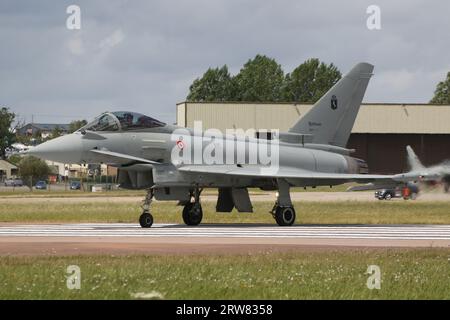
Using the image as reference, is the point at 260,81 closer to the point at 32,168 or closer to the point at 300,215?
the point at 32,168

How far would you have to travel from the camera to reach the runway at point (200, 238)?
58.8ft

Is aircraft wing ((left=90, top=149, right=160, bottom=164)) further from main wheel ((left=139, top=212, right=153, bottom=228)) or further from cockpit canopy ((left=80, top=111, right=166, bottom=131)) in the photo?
main wheel ((left=139, top=212, right=153, bottom=228))

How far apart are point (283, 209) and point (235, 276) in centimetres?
1304

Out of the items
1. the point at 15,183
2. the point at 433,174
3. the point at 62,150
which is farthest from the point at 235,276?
the point at 15,183

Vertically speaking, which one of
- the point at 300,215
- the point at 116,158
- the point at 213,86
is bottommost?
the point at 300,215

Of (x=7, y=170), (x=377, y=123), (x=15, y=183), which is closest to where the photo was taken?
(x=377, y=123)

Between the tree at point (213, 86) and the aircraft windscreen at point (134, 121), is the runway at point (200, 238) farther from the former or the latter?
the tree at point (213, 86)

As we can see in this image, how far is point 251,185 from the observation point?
26547mm

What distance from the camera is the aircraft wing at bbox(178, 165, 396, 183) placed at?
83.6 feet

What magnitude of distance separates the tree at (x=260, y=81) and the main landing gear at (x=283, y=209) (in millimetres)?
96917

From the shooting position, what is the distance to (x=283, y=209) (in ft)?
86.4
